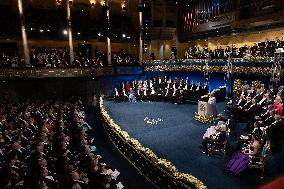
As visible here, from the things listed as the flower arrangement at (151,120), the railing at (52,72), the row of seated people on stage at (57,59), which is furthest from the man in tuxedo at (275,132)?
the row of seated people on stage at (57,59)

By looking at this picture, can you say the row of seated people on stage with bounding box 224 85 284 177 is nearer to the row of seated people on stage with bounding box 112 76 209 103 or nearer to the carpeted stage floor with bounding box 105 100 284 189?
the carpeted stage floor with bounding box 105 100 284 189

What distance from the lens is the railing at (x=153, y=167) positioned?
5.94 m

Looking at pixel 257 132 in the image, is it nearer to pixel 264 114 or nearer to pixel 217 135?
pixel 217 135

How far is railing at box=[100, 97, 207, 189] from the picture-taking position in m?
5.94

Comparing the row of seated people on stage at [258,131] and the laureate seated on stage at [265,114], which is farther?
the laureate seated on stage at [265,114]

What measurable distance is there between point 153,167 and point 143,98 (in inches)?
491

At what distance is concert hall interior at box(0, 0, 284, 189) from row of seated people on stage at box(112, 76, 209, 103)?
8cm

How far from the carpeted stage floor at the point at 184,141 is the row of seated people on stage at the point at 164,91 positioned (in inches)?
45.8

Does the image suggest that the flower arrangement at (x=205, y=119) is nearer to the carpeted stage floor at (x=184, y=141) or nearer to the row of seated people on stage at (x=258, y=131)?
the carpeted stage floor at (x=184, y=141)

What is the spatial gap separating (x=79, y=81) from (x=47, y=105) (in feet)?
18.1

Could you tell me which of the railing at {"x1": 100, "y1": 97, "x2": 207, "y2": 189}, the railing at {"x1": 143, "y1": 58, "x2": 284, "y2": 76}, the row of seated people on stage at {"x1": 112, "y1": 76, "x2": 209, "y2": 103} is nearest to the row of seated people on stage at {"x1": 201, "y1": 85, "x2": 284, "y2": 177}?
the railing at {"x1": 100, "y1": 97, "x2": 207, "y2": 189}

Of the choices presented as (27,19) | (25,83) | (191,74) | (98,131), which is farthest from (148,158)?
(27,19)

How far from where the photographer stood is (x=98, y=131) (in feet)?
47.1

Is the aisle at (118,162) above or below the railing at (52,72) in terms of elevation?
below
